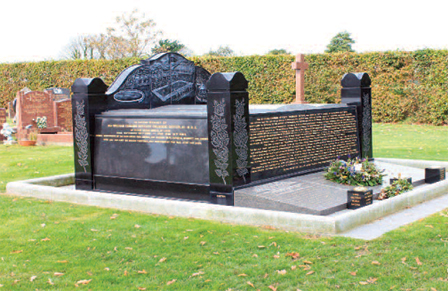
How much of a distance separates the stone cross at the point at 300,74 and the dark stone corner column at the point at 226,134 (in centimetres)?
1421

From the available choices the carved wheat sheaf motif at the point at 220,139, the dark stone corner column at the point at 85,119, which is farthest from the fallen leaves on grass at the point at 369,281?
the dark stone corner column at the point at 85,119

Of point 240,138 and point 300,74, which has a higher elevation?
point 300,74

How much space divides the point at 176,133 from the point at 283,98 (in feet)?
56.4

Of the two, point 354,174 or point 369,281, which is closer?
point 369,281

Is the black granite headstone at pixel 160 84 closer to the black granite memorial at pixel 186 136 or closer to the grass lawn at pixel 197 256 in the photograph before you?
the black granite memorial at pixel 186 136

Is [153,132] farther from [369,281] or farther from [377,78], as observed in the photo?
[377,78]

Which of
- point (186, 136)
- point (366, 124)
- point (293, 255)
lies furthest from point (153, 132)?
point (366, 124)

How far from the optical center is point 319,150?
A: 9.98m

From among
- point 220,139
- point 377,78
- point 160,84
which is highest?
point 377,78

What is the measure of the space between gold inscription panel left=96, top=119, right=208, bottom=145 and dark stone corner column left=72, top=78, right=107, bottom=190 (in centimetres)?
24

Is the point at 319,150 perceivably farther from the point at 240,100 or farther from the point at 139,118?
the point at 139,118

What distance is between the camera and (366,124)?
11383 mm

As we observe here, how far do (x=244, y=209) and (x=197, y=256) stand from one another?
1475mm

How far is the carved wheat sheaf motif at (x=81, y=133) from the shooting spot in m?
9.40
